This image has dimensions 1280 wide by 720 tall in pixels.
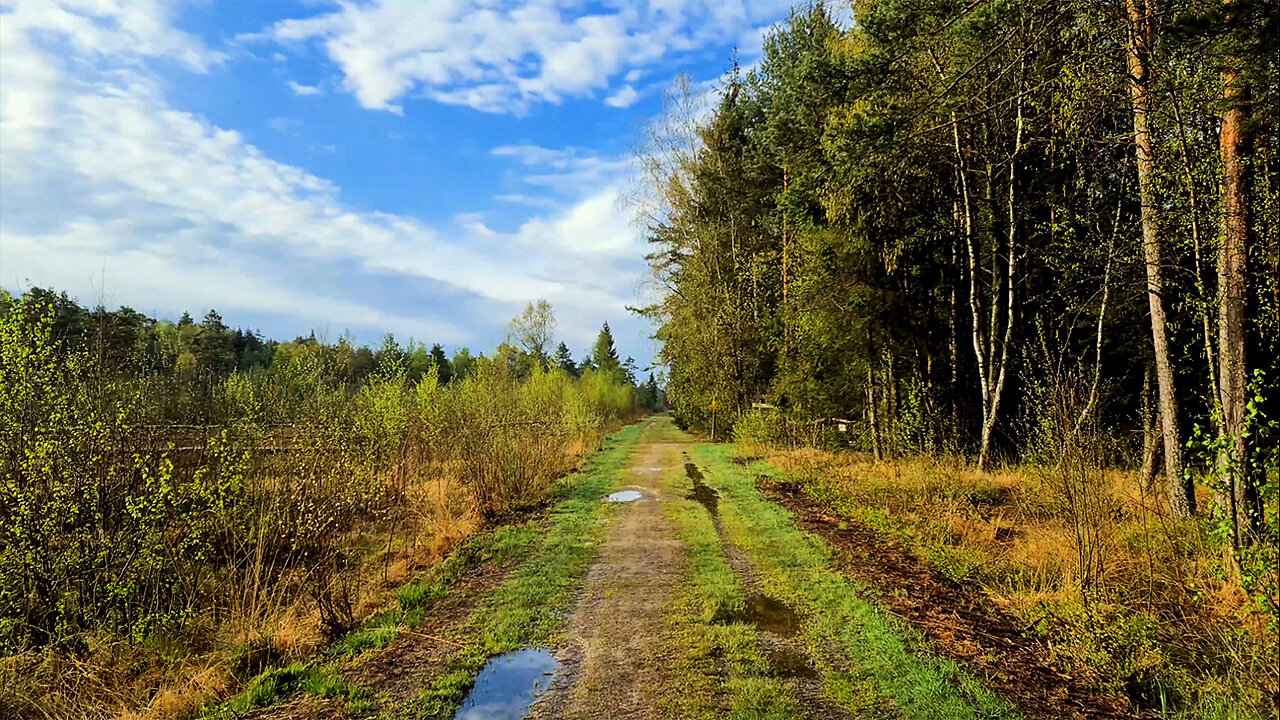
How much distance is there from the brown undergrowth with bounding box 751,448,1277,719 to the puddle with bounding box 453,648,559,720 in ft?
9.93

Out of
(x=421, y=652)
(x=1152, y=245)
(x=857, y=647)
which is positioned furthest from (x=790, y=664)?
(x=1152, y=245)

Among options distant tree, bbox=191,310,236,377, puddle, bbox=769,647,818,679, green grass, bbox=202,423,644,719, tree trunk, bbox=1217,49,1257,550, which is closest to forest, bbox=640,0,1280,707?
tree trunk, bbox=1217,49,1257,550

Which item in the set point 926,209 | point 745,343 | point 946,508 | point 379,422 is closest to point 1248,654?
point 946,508

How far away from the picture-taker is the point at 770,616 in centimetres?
530

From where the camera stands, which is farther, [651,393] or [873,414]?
[651,393]

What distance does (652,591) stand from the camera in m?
6.07

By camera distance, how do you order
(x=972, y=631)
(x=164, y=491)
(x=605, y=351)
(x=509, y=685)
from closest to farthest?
(x=509, y=685), (x=164, y=491), (x=972, y=631), (x=605, y=351)

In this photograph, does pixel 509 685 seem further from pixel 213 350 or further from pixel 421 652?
pixel 213 350

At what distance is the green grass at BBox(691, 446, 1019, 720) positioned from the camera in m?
3.74

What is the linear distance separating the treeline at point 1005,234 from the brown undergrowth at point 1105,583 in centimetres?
59

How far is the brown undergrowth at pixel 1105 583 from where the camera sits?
362 centimetres

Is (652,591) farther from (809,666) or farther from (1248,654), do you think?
(1248,654)

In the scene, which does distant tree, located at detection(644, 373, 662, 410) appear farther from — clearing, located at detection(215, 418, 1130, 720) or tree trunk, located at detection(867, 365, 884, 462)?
clearing, located at detection(215, 418, 1130, 720)

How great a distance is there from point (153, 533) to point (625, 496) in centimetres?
780
